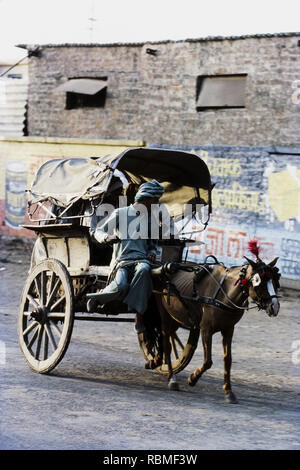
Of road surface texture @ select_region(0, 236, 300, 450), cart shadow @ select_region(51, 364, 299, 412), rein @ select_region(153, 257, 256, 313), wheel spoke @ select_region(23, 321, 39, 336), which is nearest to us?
road surface texture @ select_region(0, 236, 300, 450)

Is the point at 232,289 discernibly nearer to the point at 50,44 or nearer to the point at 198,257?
the point at 198,257

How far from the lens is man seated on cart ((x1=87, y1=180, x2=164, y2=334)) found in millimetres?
8227

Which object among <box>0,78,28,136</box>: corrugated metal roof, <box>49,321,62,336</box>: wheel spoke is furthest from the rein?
<box>0,78,28,136</box>: corrugated metal roof

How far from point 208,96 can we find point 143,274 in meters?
11.6

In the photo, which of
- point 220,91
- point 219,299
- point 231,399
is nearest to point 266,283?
point 219,299

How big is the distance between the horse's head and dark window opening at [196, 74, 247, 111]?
11.4 metres

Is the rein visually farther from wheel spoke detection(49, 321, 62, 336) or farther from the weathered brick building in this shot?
the weathered brick building

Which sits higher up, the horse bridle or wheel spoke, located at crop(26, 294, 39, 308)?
the horse bridle

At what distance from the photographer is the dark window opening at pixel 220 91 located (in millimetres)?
18516

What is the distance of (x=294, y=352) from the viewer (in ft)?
37.7

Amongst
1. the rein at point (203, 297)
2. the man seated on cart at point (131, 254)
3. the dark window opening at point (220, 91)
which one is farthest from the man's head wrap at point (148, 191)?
the dark window opening at point (220, 91)

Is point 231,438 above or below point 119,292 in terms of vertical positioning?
below

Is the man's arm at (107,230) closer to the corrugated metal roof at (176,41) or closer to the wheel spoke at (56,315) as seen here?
the wheel spoke at (56,315)
